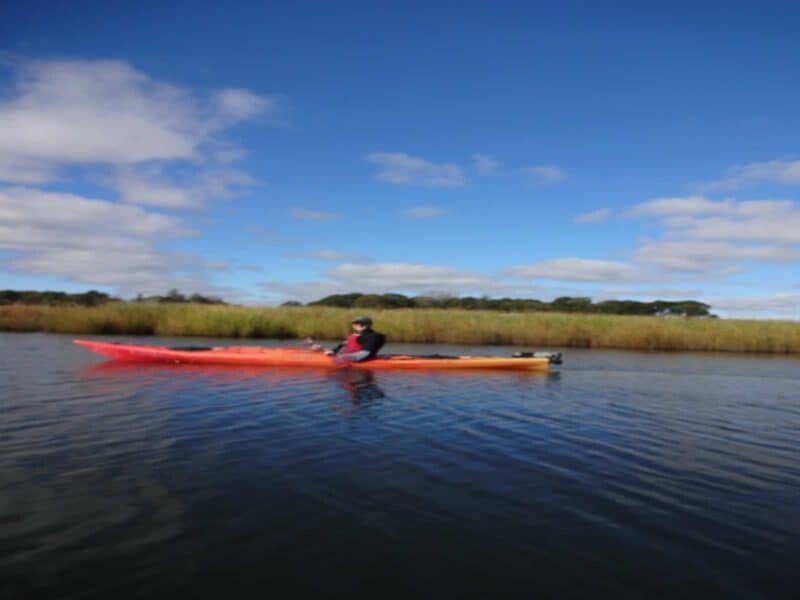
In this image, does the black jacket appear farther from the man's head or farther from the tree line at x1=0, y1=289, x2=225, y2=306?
the tree line at x1=0, y1=289, x2=225, y2=306

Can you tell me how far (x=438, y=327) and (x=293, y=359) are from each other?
9.87 metres

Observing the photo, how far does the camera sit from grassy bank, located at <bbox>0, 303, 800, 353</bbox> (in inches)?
838

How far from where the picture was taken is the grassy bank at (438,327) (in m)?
21.3

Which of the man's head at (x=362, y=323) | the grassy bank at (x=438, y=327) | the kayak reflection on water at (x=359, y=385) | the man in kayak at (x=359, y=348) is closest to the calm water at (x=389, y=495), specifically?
the kayak reflection on water at (x=359, y=385)

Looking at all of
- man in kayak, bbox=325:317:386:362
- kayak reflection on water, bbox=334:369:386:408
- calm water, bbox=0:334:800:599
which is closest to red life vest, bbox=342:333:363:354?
man in kayak, bbox=325:317:386:362

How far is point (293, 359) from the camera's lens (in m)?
12.7

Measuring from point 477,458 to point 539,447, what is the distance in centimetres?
91

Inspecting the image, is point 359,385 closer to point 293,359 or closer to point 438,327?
point 293,359

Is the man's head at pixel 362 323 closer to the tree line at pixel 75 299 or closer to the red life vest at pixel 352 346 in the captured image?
the red life vest at pixel 352 346

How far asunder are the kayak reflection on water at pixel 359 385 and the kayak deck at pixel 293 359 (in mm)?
458

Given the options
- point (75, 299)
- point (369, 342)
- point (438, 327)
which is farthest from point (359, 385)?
point (75, 299)

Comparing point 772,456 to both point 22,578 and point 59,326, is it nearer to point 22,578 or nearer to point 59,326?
point 22,578

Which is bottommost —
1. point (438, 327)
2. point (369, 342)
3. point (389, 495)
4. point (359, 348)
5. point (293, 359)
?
point (389, 495)

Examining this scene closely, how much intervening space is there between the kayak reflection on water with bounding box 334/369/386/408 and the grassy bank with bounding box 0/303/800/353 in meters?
9.75
